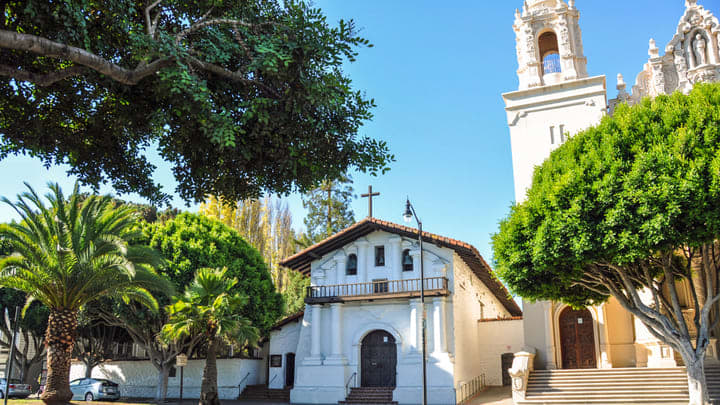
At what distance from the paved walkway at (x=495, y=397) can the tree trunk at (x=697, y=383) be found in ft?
29.6

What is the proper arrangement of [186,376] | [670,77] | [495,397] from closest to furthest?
[495,397]
[670,77]
[186,376]

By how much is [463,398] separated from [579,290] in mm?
10079

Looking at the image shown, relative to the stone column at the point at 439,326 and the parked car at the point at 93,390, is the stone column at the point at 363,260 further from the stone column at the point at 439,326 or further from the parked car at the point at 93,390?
the parked car at the point at 93,390

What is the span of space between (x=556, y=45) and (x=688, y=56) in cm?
664

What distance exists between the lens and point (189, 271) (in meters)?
29.3

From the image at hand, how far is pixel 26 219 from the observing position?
64.0 feet

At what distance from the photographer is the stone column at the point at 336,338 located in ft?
95.9

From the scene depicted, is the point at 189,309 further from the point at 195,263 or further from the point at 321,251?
the point at 321,251

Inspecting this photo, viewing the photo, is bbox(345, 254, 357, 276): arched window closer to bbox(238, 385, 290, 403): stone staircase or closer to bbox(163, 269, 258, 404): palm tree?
bbox(163, 269, 258, 404): palm tree

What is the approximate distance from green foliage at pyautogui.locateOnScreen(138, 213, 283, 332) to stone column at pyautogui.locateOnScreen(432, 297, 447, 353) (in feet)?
32.7

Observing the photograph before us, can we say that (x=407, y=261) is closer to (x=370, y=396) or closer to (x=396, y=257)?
(x=396, y=257)

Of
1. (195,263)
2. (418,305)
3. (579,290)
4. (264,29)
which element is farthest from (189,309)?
(264,29)

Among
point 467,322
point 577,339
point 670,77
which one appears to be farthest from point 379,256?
point 670,77

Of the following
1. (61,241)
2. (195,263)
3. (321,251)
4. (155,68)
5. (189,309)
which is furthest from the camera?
(321,251)
